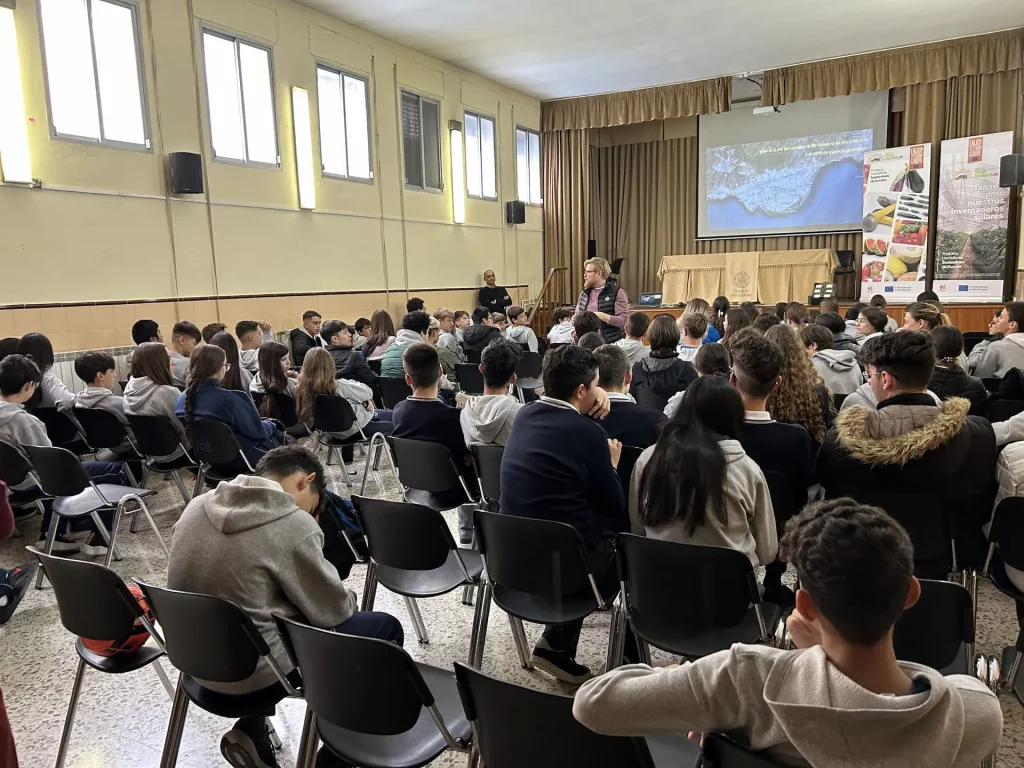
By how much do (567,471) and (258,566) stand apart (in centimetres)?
98

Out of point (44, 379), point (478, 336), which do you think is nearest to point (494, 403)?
point (44, 379)

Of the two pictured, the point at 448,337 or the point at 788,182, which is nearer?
the point at 448,337

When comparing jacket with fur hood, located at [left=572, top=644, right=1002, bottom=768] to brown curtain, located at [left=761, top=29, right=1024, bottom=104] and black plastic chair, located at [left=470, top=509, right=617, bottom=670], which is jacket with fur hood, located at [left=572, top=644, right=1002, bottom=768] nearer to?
black plastic chair, located at [left=470, top=509, right=617, bottom=670]

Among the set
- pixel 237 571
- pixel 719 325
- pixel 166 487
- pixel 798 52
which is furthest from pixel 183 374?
pixel 798 52

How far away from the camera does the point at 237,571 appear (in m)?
1.71

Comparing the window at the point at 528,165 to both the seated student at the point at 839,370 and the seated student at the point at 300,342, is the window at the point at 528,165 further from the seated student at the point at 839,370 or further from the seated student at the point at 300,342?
the seated student at the point at 839,370

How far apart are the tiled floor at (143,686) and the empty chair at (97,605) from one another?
392mm

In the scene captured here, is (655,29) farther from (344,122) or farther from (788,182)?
(344,122)

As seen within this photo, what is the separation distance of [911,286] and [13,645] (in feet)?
34.2

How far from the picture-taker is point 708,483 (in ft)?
6.54

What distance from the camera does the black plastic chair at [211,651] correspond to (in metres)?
1.61

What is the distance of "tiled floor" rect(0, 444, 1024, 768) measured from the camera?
215 centimetres

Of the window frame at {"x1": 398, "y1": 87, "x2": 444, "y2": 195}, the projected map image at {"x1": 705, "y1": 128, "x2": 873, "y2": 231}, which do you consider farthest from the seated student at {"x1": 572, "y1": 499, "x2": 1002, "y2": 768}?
the projected map image at {"x1": 705, "y1": 128, "x2": 873, "y2": 231}

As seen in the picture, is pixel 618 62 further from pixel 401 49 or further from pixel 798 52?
pixel 401 49
